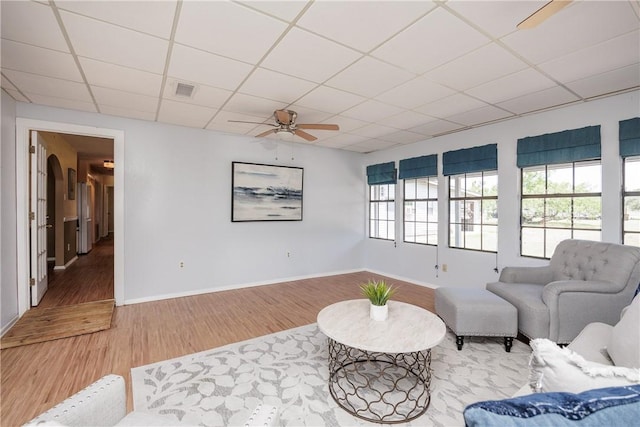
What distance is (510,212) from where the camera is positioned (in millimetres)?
3979

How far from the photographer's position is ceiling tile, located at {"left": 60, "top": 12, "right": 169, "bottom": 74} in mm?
1988

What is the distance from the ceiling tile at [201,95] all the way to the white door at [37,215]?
1974 mm

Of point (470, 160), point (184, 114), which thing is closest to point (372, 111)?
point (470, 160)

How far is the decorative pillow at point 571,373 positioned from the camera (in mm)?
899

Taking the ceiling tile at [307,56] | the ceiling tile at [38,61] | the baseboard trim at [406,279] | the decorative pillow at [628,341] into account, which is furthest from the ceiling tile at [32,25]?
the baseboard trim at [406,279]

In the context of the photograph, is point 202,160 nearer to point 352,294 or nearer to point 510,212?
point 352,294

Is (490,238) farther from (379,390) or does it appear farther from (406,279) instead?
(379,390)

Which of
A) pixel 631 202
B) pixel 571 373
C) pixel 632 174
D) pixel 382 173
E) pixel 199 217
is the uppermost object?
pixel 382 173

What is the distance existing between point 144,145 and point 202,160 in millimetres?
792

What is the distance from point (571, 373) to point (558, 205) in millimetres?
3488

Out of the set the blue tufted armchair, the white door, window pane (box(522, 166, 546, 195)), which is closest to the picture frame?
the white door

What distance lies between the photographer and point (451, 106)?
11.4ft

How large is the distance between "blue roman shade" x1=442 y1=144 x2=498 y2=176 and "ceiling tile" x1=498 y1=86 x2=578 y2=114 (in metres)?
0.67

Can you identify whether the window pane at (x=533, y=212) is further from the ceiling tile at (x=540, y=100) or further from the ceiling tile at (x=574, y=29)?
the ceiling tile at (x=574, y=29)
